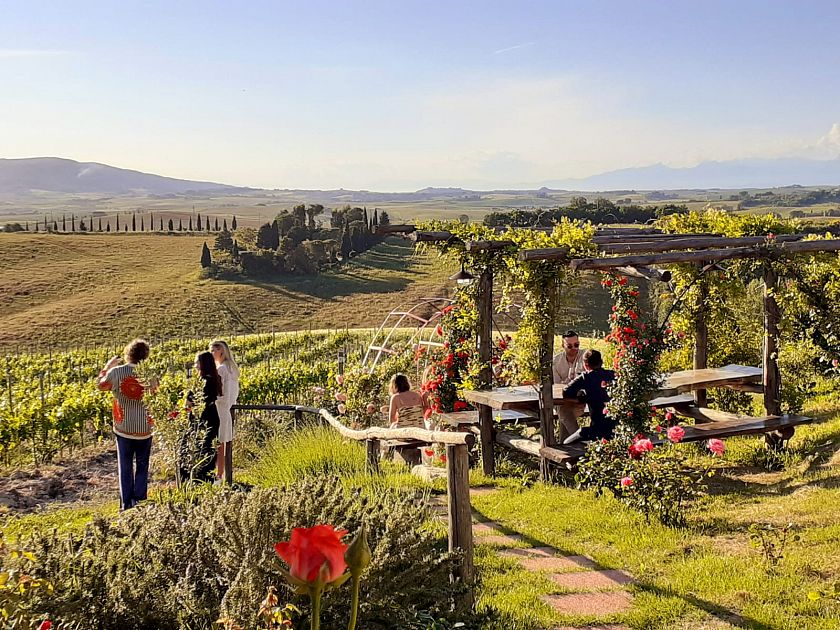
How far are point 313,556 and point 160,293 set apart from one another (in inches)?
1826

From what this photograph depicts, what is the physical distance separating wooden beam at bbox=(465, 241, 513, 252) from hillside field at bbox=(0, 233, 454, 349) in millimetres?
28915

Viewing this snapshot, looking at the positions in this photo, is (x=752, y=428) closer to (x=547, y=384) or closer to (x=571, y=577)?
(x=547, y=384)

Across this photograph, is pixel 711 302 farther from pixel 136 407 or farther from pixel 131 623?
pixel 131 623

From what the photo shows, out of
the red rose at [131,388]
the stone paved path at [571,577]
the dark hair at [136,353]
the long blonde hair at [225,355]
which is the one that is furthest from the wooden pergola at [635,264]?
the red rose at [131,388]

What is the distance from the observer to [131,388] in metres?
6.70

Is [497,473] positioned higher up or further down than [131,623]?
further down

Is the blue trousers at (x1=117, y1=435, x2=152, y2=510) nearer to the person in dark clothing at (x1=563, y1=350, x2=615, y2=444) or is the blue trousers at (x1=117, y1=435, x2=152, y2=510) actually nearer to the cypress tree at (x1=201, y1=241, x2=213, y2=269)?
the person in dark clothing at (x1=563, y1=350, x2=615, y2=444)

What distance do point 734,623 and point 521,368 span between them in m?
3.67

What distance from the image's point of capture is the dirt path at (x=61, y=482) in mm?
8148

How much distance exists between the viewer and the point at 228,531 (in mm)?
3225

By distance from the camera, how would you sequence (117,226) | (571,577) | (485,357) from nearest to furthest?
(571,577)
(485,357)
(117,226)

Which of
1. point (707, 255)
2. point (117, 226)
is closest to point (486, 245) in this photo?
point (707, 255)

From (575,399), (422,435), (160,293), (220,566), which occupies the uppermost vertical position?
(422,435)

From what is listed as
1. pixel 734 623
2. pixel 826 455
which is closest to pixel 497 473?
pixel 826 455
